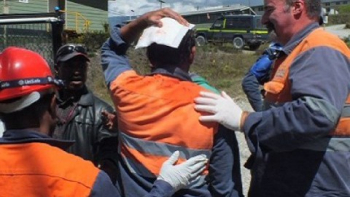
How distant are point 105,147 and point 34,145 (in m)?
1.72

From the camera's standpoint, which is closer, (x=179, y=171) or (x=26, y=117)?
(x=26, y=117)

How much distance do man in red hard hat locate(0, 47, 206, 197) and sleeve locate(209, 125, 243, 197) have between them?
0.69 meters

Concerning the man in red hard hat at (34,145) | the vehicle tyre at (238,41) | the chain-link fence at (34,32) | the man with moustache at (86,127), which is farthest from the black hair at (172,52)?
the vehicle tyre at (238,41)

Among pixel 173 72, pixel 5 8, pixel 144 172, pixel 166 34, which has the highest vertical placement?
pixel 166 34

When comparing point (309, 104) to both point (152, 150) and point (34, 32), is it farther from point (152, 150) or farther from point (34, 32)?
point (34, 32)

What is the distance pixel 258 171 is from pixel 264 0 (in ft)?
2.74

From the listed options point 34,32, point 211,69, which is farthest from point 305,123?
point 211,69

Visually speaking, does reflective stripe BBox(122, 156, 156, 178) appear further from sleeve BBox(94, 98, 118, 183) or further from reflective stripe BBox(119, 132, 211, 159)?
sleeve BBox(94, 98, 118, 183)

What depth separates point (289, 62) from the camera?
2.59m

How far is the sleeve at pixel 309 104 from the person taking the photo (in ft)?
7.63

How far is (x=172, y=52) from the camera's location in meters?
2.60

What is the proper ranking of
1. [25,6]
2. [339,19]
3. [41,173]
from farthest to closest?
1. [339,19]
2. [25,6]
3. [41,173]

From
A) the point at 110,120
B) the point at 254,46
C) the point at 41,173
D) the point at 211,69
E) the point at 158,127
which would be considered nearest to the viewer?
the point at 41,173

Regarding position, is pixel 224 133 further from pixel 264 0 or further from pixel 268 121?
pixel 264 0
